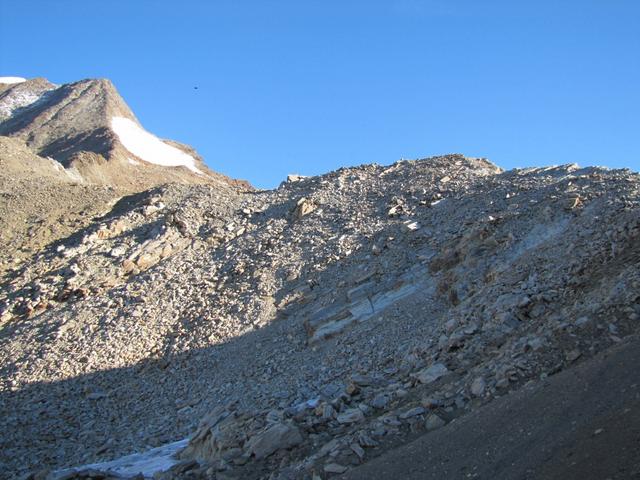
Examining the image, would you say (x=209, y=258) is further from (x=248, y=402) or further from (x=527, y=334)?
(x=527, y=334)

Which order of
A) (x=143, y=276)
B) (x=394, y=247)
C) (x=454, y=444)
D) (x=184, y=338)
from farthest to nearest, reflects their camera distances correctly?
1. (x=143, y=276)
2. (x=394, y=247)
3. (x=184, y=338)
4. (x=454, y=444)

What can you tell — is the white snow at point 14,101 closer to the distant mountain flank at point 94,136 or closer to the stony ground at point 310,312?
the distant mountain flank at point 94,136

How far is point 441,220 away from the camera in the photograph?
19.3 meters

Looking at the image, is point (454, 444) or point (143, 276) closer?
point (454, 444)

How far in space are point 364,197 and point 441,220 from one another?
476 centimetres

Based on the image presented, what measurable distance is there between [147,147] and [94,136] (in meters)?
6.66

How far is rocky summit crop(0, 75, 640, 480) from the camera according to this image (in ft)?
29.9

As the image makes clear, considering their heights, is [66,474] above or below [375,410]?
above

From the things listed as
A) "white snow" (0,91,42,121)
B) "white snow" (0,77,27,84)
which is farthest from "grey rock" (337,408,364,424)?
"white snow" (0,77,27,84)

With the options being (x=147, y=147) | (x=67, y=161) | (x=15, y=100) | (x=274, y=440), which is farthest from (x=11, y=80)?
(x=274, y=440)

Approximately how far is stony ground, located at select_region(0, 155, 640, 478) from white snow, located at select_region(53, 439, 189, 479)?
19.7 inches

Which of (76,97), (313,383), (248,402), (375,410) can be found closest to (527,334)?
(375,410)

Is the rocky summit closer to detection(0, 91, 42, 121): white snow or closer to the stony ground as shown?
the stony ground

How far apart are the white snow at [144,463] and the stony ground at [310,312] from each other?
50 centimetres
